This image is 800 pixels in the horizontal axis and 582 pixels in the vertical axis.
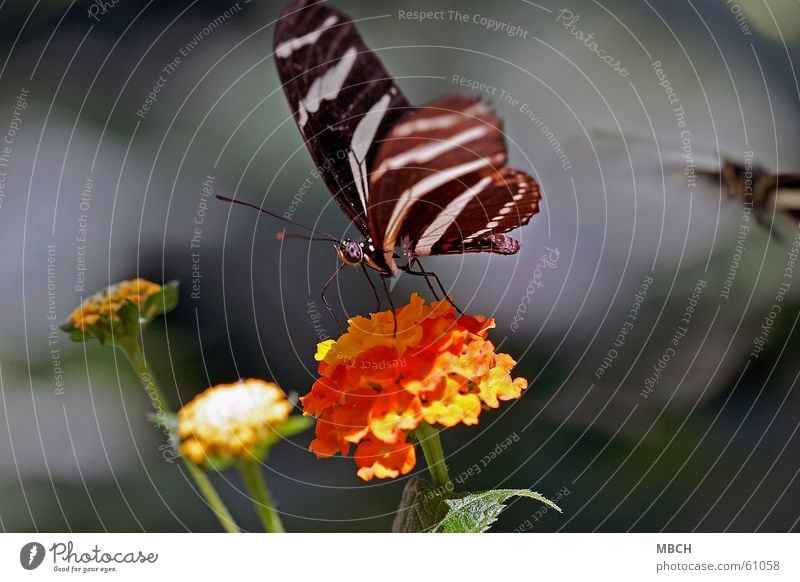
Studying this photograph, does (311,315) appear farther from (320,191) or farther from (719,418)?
(719,418)

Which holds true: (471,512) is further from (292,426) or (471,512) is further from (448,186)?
(448,186)

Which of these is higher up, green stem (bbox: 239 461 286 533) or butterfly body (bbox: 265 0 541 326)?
butterfly body (bbox: 265 0 541 326)

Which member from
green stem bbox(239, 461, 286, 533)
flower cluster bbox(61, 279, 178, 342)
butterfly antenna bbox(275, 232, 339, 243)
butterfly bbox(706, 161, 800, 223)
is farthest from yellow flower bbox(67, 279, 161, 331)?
butterfly bbox(706, 161, 800, 223)

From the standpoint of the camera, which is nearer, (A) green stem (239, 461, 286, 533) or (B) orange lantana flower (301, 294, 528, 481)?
(A) green stem (239, 461, 286, 533)

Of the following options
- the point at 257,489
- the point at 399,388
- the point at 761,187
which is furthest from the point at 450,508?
the point at 761,187
